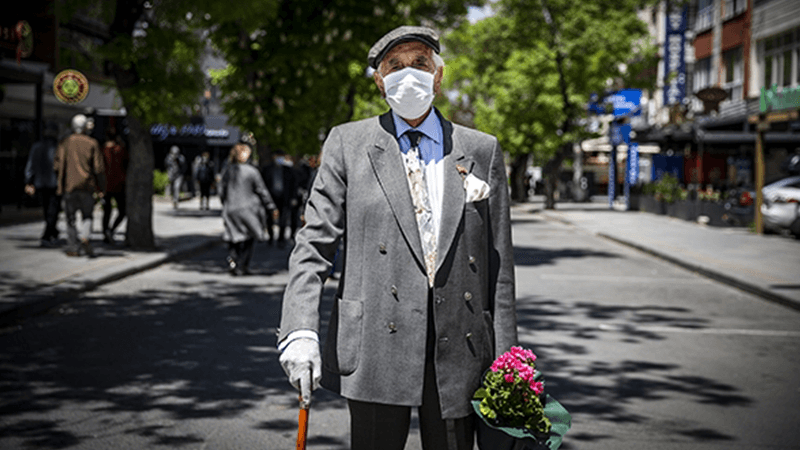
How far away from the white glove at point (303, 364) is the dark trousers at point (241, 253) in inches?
406

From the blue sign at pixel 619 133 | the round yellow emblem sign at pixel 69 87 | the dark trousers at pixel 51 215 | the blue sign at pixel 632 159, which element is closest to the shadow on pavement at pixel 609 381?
the dark trousers at pixel 51 215

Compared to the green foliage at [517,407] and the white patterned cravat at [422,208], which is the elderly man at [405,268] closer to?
the white patterned cravat at [422,208]

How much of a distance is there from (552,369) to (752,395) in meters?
1.41

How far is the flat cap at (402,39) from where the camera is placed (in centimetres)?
288

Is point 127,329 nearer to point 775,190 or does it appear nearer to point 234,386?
point 234,386

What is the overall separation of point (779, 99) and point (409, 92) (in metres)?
19.8

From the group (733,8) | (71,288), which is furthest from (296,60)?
(733,8)

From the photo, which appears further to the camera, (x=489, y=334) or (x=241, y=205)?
(x=241, y=205)

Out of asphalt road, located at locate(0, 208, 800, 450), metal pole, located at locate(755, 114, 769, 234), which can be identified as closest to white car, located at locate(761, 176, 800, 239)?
metal pole, located at locate(755, 114, 769, 234)

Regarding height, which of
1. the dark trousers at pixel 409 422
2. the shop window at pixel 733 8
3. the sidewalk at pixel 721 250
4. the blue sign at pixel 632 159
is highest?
the shop window at pixel 733 8

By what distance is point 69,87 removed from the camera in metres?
22.6

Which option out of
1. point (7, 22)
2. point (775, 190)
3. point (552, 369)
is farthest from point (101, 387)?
point (775, 190)

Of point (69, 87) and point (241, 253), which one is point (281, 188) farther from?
point (69, 87)

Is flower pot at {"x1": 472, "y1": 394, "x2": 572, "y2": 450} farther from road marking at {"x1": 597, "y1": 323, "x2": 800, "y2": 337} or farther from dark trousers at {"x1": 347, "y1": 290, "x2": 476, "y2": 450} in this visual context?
road marking at {"x1": 597, "y1": 323, "x2": 800, "y2": 337}
